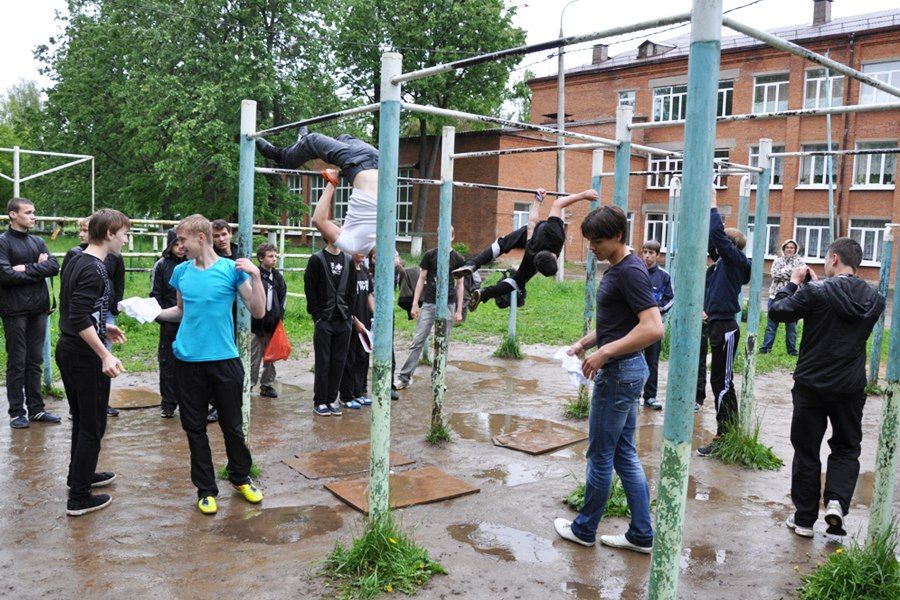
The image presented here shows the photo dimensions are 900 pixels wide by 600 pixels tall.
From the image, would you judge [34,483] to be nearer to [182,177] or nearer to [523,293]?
[523,293]

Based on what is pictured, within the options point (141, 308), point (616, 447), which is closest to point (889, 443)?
point (616, 447)

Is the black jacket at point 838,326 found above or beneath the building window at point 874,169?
beneath

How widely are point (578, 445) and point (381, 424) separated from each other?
2.76 metres

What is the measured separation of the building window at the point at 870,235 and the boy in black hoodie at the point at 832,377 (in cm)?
2392

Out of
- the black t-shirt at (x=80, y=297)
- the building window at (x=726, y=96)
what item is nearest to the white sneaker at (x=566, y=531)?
the black t-shirt at (x=80, y=297)

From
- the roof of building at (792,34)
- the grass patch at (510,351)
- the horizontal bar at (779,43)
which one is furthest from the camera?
the roof of building at (792,34)

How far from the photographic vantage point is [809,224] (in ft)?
85.9

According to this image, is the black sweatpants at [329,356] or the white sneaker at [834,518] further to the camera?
the black sweatpants at [329,356]

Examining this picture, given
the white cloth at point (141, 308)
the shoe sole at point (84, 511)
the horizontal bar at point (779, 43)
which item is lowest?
the shoe sole at point (84, 511)

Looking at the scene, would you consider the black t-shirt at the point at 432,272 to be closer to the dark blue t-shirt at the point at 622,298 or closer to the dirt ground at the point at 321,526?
the dirt ground at the point at 321,526

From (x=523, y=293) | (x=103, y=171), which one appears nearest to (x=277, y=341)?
(x=523, y=293)

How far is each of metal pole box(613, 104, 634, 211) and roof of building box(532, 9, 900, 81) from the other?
20143 mm

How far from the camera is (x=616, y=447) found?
3785mm

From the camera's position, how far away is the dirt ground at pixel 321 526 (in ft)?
11.2
